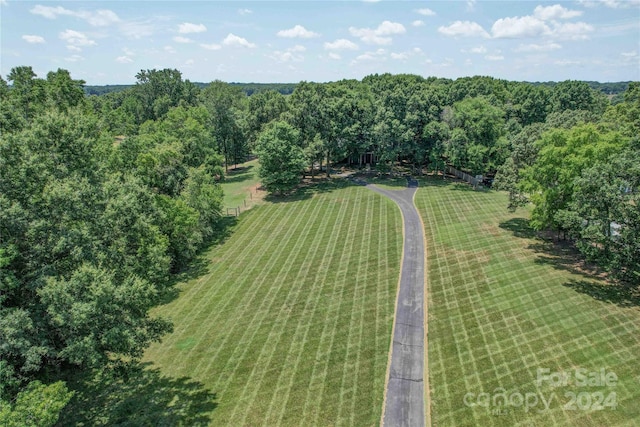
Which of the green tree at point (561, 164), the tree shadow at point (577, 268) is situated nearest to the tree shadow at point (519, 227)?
the tree shadow at point (577, 268)

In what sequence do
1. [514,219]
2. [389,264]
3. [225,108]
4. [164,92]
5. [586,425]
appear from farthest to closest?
[164,92], [225,108], [514,219], [389,264], [586,425]

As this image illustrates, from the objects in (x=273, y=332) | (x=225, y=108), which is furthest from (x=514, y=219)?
(x=225, y=108)

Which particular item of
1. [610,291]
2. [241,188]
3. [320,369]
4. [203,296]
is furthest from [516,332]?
[241,188]

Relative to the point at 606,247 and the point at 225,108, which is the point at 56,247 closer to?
the point at 606,247

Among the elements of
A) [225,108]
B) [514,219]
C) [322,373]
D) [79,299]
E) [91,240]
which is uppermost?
[225,108]

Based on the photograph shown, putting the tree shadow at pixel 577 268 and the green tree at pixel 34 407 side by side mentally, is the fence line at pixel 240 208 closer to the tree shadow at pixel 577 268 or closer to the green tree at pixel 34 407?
the tree shadow at pixel 577 268

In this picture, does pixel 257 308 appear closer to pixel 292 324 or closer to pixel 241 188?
pixel 292 324

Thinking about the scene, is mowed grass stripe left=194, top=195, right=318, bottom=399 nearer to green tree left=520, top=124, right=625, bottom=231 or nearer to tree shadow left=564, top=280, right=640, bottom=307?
tree shadow left=564, top=280, right=640, bottom=307
